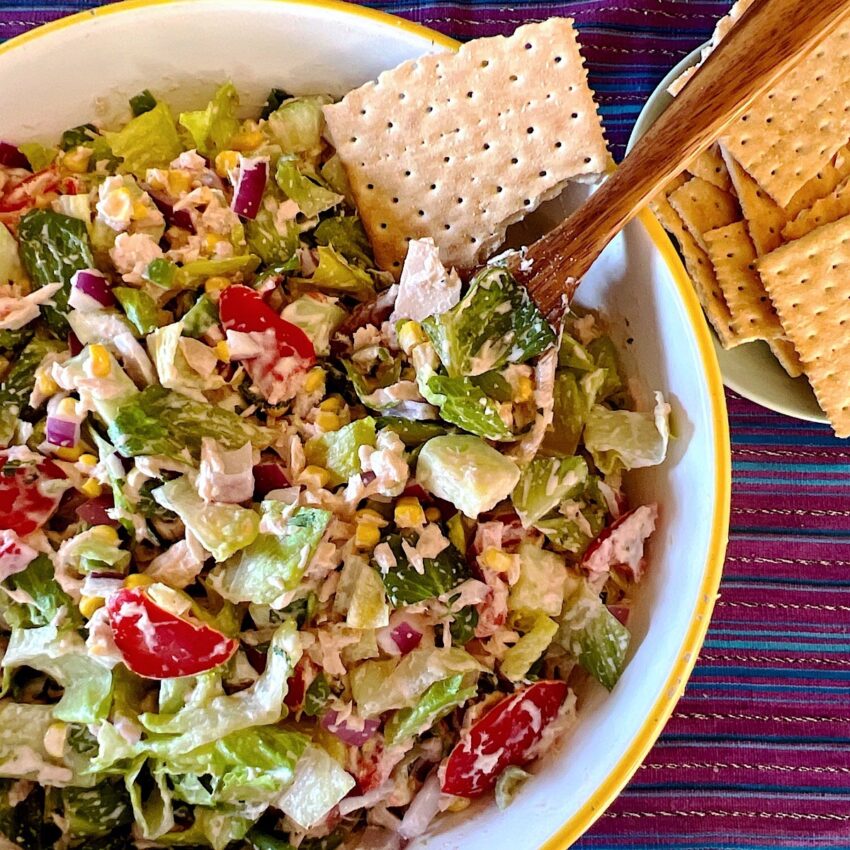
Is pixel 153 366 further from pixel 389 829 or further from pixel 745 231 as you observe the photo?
pixel 745 231

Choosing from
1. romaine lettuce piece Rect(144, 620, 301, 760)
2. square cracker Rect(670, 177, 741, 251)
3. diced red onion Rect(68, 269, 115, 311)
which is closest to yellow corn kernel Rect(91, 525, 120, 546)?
romaine lettuce piece Rect(144, 620, 301, 760)

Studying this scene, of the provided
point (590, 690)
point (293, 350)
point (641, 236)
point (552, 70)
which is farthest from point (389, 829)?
point (552, 70)

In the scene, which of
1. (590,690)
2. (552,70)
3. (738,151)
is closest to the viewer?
(552,70)

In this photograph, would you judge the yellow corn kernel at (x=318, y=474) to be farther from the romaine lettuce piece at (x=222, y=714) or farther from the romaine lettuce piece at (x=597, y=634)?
the romaine lettuce piece at (x=597, y=634)

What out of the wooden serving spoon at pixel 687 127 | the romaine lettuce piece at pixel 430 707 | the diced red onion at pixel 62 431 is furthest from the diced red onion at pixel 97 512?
the wooden serving spoon at pixel 687 127

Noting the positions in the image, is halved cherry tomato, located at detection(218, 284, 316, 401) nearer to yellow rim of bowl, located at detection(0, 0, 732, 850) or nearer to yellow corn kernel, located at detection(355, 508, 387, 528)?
yellow corn kernel, located at detection(355, 508, 387, 528)

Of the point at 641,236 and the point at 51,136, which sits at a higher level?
the point at 51,136

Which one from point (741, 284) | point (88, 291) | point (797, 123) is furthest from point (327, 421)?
point (797, 123)
